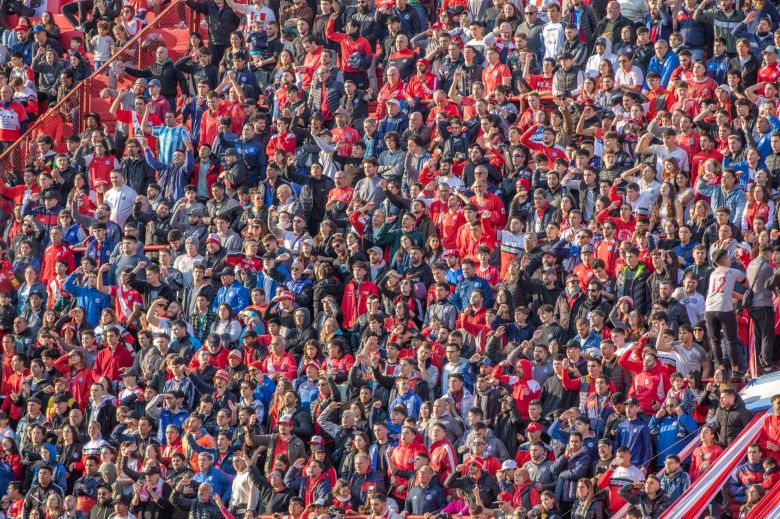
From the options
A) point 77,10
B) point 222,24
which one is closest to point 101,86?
point 222,24

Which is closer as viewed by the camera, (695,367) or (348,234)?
(695,367)

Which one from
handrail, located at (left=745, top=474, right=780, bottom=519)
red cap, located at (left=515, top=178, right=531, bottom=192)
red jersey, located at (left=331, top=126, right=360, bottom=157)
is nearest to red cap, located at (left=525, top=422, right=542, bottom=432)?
handrail, located at (left=745, top=474, right=780, bottom=519)

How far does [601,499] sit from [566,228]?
179 inches

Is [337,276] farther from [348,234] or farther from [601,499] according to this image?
[601,499]

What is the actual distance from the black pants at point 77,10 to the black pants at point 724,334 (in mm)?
14149

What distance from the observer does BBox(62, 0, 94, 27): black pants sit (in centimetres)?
3078

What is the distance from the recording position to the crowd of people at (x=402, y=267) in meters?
20.2

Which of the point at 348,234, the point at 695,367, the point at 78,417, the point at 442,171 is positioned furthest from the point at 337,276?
the point at 695,367

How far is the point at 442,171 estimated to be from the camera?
24.1 meters

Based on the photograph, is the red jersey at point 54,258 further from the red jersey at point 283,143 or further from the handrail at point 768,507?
the handrail at point 768,507

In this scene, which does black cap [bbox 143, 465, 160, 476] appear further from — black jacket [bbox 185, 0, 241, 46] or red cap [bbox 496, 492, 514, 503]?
black jacket [bbox 185, 0, 241, 46]

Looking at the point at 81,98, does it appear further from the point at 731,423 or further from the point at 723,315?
the point at 731,423

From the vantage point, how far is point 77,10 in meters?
31.0

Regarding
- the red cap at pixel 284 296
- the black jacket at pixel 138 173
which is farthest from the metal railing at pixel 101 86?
the red cap at pixel 284 296
